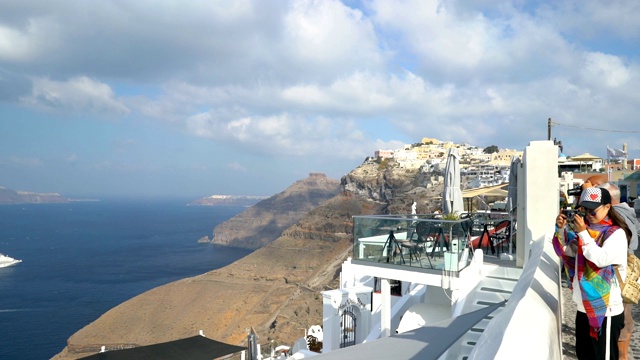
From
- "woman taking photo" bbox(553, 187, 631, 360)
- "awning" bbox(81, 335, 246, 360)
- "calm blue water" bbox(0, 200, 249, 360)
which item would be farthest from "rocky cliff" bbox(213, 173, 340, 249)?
"woman taking photo" bbox(553, 187, 631, 360)

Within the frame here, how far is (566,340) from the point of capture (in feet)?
13.7

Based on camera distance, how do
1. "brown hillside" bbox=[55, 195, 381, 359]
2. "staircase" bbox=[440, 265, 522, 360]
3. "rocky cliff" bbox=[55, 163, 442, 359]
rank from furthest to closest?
"rocky cliff" bbox=[55, 163, 442, 359]
"brown hillside" bbox=[55, 195, 381, 359]
"staircase" bbox=[440, 265, 522, 360]

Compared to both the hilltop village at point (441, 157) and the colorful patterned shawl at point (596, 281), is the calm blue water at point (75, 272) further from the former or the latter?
the colorful patterned shawl at point (596, 281)

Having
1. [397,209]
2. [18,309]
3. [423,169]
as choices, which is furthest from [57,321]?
[423,169]

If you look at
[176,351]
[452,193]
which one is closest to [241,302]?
[452,193]

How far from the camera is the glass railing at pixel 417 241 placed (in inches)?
299

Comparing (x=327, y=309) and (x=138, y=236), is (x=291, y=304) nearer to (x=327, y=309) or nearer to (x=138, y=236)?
(x=327, y=309)

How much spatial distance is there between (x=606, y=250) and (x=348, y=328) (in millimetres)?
11915

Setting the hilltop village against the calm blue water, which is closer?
the calm blue water

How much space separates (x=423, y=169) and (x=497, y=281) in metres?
89.6

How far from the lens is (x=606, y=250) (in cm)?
270

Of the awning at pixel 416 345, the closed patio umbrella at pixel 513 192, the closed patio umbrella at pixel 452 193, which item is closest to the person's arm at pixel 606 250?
the awning at pixel 416 345

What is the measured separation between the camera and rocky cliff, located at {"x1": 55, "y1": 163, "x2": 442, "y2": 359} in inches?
1791

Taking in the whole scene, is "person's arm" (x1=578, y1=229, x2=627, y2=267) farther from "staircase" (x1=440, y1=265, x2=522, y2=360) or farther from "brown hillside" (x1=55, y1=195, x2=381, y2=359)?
"brown hillside" (x1=55, y1=195, x2=381, y2=359)
